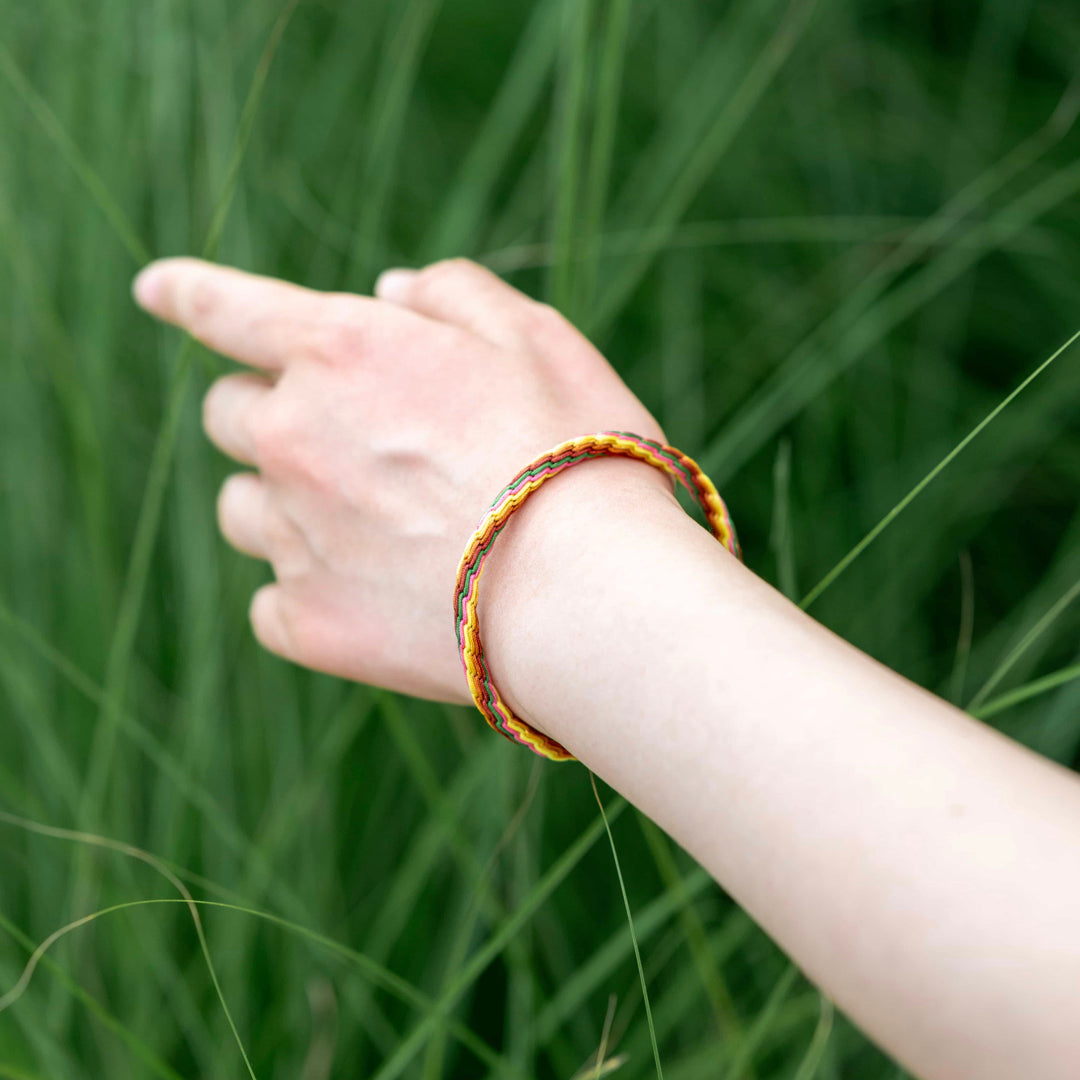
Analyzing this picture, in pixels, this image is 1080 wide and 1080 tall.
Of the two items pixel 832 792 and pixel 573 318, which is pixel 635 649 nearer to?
pixel 832 792

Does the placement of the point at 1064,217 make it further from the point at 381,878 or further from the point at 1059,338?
the point at 381,878

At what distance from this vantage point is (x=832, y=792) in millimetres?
193

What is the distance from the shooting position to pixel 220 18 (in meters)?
0.55

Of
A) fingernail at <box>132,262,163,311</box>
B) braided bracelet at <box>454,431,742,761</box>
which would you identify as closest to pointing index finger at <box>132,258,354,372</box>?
fingernail at <box>132,262,163,311</box>

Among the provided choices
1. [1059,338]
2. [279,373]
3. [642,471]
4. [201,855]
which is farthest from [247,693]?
[1059,338]

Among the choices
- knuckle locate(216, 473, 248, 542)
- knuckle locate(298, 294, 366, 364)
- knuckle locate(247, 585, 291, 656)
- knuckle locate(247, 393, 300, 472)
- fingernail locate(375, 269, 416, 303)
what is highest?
fingernail locate(375, 269, 416, 303)

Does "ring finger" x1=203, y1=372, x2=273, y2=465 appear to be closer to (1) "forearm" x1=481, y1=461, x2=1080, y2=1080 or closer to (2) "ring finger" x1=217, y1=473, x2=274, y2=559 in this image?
(2) "ring finger" x1=217, y1=473, x2=274, y2=559

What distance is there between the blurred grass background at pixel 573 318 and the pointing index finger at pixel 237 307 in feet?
0.09

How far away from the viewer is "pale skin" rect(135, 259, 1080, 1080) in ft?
0.58

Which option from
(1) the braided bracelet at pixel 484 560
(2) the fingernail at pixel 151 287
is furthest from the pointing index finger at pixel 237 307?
(1) the braided bracelet at pixel 484 560

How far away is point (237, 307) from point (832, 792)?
0.30 metres

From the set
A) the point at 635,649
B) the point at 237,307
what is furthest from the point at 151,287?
the point at 635,649

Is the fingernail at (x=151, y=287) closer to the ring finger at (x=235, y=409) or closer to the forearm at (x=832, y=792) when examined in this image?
the ring finger at (x=235, y=409)

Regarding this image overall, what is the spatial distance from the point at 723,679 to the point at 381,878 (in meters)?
0.38
